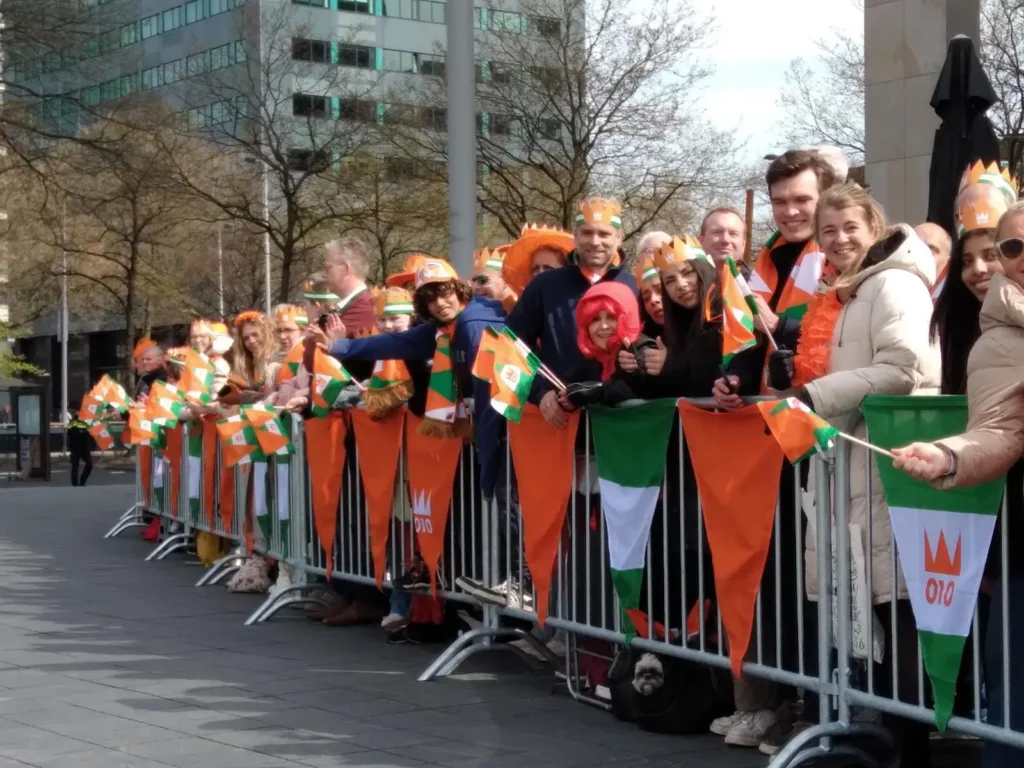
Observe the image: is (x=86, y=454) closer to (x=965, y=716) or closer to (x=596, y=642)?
(x=596, y=642)

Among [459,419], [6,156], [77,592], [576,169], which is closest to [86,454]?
[6,156]

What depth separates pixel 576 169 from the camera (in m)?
29.5

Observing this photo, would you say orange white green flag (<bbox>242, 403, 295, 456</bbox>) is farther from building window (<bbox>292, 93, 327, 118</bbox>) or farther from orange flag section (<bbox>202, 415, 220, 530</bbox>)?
building window (<bbox>292, 93, 327, 118</bbox>)

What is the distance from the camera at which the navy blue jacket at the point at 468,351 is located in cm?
789

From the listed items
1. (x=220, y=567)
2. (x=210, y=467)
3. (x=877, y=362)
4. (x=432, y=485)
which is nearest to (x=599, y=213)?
(x=432, y=485)

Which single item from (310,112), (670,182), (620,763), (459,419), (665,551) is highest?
(310,112)

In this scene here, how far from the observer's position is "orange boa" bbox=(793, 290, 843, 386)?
5766 millimetres

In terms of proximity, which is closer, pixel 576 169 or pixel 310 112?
pixel 576 169

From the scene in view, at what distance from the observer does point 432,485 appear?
870 centimetres

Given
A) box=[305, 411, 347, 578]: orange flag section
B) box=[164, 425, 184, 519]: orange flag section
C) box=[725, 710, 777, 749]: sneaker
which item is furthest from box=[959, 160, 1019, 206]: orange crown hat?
box=[164, 425, 184, 519]: orange flag section

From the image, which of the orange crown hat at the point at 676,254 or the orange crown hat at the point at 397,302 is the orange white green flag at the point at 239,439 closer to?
the orange crown hat at the point at 397,302

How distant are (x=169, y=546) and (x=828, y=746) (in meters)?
10.2

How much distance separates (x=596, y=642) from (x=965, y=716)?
2489 millimetres

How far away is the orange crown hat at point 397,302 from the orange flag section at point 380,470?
2.13 feet
